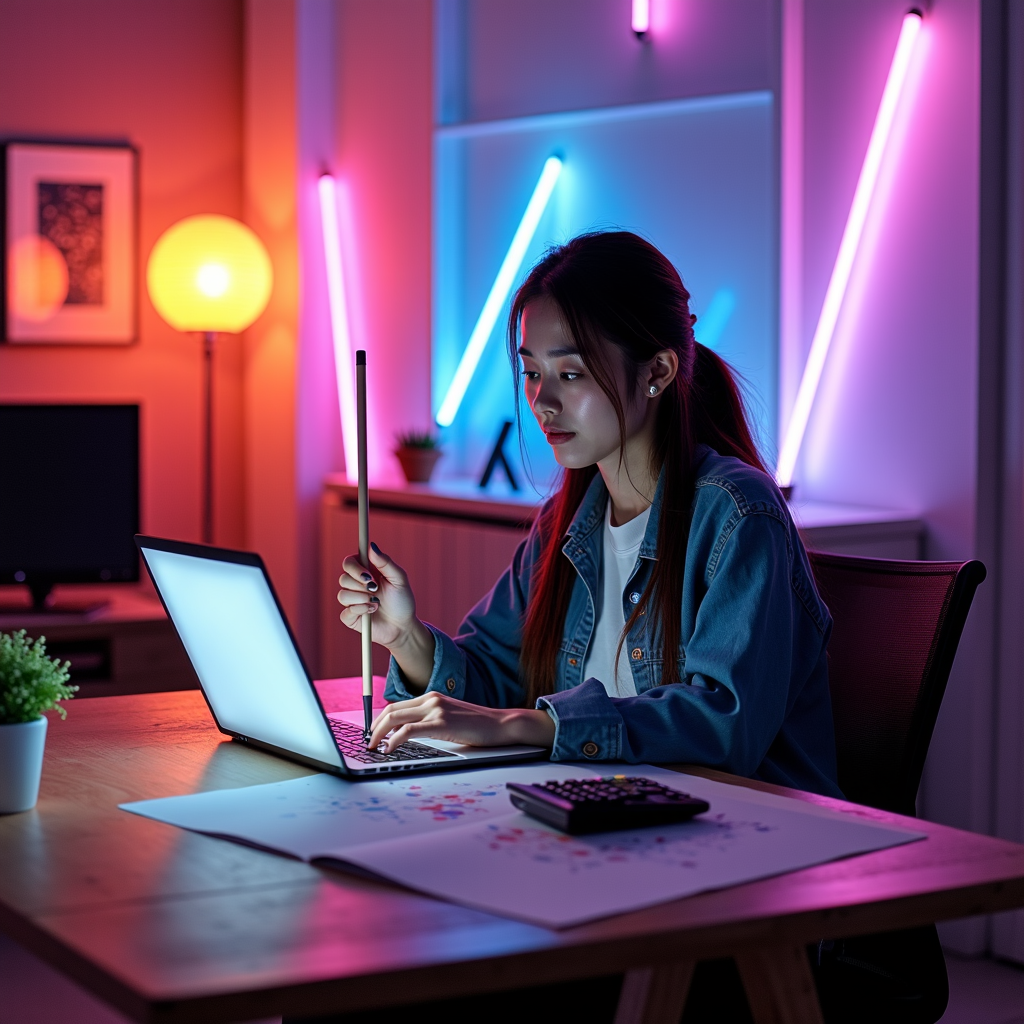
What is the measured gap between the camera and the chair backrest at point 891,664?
1.60 metres

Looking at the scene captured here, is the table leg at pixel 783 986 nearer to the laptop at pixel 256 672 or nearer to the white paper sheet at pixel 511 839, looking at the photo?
the white paper sheet at pixel 511 839

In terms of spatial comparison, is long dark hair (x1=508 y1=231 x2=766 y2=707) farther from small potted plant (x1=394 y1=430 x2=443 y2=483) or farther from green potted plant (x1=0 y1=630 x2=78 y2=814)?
small potted plant (x1=394 y1=430 x2=443 y2=483)

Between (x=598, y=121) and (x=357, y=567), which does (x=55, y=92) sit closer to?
(x=598, y=121)

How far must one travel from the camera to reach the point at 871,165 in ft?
9.37

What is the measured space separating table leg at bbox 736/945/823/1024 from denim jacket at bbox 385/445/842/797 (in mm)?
332

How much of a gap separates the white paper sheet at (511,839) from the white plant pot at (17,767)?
0.09 meters

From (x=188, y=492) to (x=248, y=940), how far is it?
3.60 meters

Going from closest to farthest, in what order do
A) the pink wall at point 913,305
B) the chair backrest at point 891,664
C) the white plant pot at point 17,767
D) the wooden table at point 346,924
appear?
the wooden table at point 346,924
the white plant pot at point 17,767
the chair backrest at point 891,664
the pink wall at point 913,305

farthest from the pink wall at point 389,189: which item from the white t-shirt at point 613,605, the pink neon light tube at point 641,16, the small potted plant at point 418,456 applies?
the white t-shirt at point 613,605

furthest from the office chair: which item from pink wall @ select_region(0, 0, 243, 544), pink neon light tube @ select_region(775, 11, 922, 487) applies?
pink wall @ select_region(0, 0, 243, 544)

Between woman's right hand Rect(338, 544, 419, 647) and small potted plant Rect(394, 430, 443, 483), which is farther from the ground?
small potted plant Rect(394, 430, 443, 483)

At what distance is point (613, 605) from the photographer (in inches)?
69.7

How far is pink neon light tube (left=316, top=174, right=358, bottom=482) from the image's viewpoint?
4.22 meters

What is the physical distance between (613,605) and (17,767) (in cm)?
76
